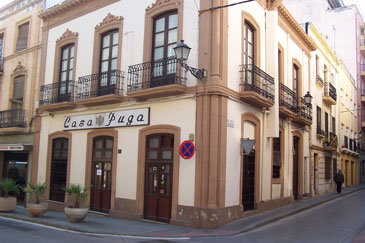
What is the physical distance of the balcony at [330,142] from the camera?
22.4 meters

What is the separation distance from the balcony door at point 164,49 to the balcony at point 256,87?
2410mm

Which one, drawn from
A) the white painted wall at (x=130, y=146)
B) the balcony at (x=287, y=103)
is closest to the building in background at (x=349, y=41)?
the balcony at (x=287, y=103)

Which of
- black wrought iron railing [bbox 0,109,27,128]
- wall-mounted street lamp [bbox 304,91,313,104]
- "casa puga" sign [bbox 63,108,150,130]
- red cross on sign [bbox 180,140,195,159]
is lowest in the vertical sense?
red cross on sign [bbox 180,140,195,159]

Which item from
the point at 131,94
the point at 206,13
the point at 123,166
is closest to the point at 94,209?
the point at 123,166

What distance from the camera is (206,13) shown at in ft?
36.1

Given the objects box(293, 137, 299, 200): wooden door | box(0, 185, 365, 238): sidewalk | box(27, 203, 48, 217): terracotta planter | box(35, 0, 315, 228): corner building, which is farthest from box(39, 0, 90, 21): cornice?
box(293, 137, 299, 200): wooden door

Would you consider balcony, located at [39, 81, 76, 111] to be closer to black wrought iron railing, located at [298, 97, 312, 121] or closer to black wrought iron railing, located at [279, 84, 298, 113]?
black wrought iron railing, located at [279, 84, 298, 113]

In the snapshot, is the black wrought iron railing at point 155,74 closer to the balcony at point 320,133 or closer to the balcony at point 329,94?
the balcony at point 320,133

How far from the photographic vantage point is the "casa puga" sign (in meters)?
12.2

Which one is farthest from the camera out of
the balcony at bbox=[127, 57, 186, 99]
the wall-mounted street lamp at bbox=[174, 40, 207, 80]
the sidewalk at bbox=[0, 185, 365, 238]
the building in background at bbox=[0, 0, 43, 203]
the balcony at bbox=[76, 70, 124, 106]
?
the building in background at bbox=[0, 0, 43, 203]

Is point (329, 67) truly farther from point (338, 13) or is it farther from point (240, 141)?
point (240, 141)

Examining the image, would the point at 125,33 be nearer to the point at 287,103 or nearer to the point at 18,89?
the point at 287,103

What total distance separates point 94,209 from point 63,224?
3.10 meters

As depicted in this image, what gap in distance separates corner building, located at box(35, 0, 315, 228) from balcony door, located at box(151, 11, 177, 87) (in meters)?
0.05
